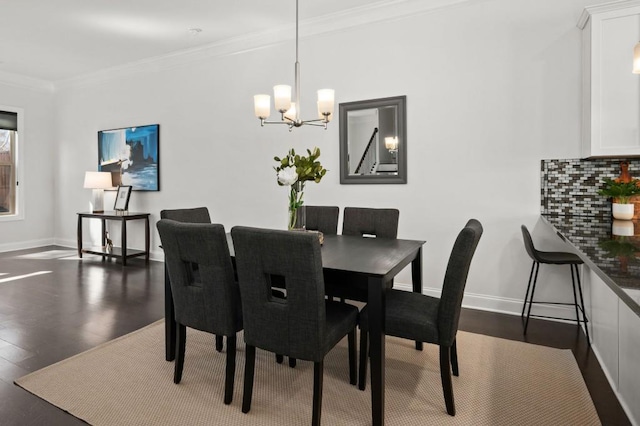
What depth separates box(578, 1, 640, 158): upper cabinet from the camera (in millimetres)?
2686

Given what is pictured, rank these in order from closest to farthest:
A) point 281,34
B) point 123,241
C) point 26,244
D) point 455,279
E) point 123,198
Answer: point 455,279 < point 281,34 < point 123,241 < point 123,198 < point 26,244

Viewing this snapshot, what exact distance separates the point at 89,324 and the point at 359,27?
12.1 feet

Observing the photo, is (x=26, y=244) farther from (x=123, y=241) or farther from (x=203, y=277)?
(x=203, y=277)

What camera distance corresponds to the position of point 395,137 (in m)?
3.80

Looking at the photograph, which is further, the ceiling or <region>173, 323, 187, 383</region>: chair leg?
the ceiling

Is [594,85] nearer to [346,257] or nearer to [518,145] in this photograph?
[518,145]

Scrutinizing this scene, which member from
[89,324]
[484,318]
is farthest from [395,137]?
[89,324]

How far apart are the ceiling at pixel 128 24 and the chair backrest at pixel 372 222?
6.97ft

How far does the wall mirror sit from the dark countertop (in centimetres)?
140

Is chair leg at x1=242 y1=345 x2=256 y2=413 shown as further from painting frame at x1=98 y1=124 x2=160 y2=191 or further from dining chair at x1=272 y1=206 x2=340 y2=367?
painting frame at x1=98 y1=124 x2=160 y2=191

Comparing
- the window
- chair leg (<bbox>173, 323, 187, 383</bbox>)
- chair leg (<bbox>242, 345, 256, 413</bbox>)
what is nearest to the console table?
the window

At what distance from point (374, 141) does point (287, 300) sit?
2.53 meters

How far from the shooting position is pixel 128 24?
4.28 meters

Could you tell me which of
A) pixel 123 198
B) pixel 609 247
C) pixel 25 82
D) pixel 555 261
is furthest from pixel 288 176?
pixel 25 82
